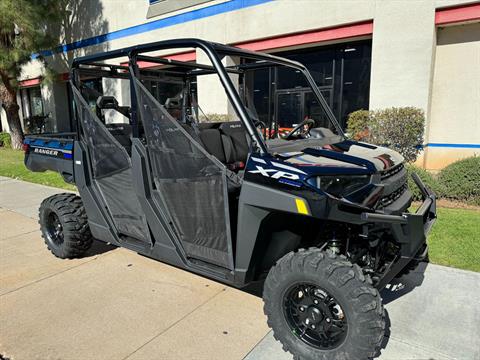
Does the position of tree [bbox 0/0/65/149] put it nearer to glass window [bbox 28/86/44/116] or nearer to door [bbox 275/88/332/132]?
glass window [bbox 28/86/44/116]

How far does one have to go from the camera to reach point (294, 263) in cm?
245

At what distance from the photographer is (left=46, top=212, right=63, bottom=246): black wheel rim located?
14.5 feet

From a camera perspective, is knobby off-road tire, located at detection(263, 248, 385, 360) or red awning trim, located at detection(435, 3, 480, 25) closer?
knobby off-road tire, located at detection(263, 248, 385, 360)

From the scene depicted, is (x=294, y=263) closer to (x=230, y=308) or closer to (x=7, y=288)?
(x=230, y=308)

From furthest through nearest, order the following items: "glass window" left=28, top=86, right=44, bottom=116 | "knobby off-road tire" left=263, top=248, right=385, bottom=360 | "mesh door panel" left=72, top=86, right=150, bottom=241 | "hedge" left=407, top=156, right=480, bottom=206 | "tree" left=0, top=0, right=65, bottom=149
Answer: "glass window" left=28, top=86, right=44, bottom=116 → "tree" left=0, top=0, right=65, bottom=149 → "hedge" left=407, top=156, right=480, bottom=206 → "mesh door panel" left=72, top=86, right=150, bottom=241 → "knobby off-road tire" left=263, top=248, right=385, bottom=360

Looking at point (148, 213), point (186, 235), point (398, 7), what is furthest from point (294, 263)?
point (398, 7)

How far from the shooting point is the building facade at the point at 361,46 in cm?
875

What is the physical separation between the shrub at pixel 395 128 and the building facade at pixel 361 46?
0.37 metres

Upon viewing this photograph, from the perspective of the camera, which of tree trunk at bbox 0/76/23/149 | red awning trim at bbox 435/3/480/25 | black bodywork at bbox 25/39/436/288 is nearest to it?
black bodywork at bbox 25/39/436/288

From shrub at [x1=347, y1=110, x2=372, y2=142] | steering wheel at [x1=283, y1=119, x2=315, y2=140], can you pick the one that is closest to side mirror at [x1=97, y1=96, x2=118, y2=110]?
steering wheel at [x1=283, y1=119, x2=315, y2=140]

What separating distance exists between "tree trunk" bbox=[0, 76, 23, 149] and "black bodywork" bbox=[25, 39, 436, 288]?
44.9 ft

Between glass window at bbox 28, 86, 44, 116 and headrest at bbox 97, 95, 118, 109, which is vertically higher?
glass window at bbox 28, 86, 44, 116

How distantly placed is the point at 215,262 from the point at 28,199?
5899 mm

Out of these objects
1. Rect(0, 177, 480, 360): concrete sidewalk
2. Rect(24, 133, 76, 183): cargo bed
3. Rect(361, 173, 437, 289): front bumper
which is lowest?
Rect(0, 177, 480, 360): concrete sidewalk
